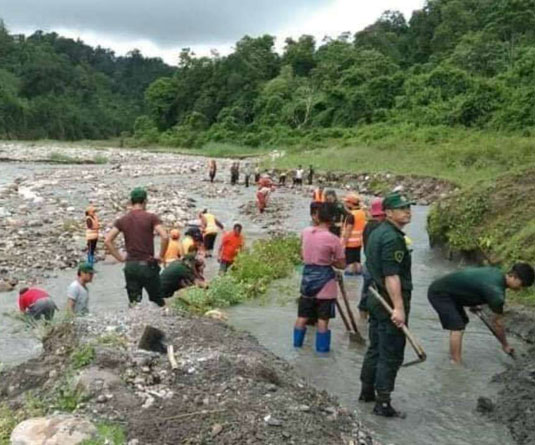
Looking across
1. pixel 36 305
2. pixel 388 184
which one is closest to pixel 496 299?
pixel 36 305

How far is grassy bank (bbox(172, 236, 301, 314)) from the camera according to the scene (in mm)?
11125

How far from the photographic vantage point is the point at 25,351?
9750mm

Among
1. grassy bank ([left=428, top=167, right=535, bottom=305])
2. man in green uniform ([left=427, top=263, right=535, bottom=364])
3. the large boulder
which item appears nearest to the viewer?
the large boulder

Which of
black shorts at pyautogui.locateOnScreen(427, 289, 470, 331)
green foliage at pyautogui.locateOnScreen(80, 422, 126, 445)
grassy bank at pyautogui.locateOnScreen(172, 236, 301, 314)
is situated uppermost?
black shorts at pyautogui.locateOnScreen(427, 289, 470, 331)

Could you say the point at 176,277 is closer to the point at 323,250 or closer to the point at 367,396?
the point at 323,250

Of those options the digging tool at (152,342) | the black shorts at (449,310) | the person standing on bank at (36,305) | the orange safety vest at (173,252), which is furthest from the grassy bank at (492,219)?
the digging tool at (152,342)

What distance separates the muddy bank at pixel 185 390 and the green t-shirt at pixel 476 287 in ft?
6.53

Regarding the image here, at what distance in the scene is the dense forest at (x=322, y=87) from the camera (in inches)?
2192

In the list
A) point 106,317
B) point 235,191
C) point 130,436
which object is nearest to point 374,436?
point 130,436

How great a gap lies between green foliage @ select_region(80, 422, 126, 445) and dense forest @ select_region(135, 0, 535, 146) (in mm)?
42692

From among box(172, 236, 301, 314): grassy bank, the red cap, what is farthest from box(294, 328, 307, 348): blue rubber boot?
the red cap

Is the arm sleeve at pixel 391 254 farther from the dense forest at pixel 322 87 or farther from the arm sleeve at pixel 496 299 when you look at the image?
the dense forest at pixel 322 87

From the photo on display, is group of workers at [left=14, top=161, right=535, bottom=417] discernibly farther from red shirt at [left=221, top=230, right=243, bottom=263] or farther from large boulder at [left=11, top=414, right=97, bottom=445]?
large boulder at [left=11, top=414, right=97, bottom=445]

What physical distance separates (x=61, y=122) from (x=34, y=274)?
3748 inches
